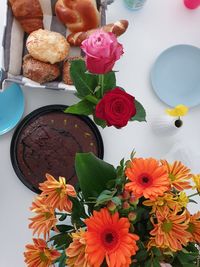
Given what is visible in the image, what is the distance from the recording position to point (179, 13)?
96cm

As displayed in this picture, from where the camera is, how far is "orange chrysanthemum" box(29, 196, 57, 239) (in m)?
0.55

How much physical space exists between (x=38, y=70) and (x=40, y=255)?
408mm

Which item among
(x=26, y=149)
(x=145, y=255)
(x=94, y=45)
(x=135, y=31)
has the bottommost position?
(x=26, y=149)

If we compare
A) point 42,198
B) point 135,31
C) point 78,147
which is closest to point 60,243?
point 42,198

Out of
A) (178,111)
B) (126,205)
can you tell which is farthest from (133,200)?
(178,111)

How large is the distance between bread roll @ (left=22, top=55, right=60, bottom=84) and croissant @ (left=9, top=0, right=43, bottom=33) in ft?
0.23

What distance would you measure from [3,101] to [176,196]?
51 cm

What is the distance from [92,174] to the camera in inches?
24.5

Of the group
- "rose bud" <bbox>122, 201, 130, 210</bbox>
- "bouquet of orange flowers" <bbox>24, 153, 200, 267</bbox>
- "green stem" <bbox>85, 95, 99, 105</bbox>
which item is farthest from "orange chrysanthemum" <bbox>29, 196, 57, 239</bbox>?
"green stem" <bbox>85, 95, 99, 105</bbox>

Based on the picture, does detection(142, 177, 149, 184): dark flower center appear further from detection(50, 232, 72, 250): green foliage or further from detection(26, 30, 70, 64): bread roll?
detection(26, 30, 70, 64): bread roll

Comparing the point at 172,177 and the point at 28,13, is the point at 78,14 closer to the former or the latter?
the point at 28,13

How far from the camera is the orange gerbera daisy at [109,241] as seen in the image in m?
0.48

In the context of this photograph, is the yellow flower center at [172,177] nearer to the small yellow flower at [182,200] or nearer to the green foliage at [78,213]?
the small yellow flower at [182,200]

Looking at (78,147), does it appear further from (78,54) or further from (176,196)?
(176,196)
